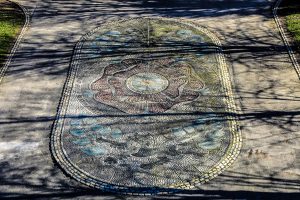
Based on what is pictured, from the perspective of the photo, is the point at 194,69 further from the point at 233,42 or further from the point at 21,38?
the point at 21,38

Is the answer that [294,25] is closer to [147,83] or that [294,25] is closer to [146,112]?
[147,83]

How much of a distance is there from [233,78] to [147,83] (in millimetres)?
3049

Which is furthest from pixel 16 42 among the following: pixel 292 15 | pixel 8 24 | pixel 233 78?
pixel 292 15

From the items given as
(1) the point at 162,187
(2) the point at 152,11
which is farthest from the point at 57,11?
(1) the point at 162,187

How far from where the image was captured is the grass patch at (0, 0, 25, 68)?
657 inches

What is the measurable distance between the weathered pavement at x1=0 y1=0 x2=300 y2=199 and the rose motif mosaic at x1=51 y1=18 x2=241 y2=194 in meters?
0.43

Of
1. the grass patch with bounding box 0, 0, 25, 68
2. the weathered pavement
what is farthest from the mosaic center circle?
the grass patch with bounding box 0, 0, 25, 68

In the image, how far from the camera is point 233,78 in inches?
605

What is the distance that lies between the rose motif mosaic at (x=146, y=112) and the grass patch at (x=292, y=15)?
3.36 meters

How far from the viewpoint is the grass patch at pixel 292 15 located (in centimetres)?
1790

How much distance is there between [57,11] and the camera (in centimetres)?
1961

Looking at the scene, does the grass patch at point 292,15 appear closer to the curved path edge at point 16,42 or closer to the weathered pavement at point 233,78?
the weathered pavement at point 233,78

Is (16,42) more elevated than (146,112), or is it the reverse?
(146,112)

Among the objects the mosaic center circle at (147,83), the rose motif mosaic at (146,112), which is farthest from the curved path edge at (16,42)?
the mosaic center circle at (147,83)
